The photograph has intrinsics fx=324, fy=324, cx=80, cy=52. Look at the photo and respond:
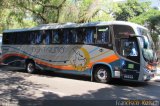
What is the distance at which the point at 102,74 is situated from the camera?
51.1 ft

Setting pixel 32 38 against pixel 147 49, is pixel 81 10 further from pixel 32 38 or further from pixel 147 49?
pixel 147 49

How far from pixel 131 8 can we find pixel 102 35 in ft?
95.1

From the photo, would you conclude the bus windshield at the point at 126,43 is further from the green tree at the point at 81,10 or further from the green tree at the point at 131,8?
the green tree at the point at 131,8

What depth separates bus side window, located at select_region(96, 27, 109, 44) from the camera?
15.3m

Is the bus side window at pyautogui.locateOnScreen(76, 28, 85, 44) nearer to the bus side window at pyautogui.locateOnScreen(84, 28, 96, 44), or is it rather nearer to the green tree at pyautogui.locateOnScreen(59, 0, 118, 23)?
the bus side window at pyautogui.locateOnScreen(84, 28, 96, 44)

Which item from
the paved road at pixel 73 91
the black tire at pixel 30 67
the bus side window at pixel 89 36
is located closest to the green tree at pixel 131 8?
the black tire at pixel 30 67

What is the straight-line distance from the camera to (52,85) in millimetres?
14391

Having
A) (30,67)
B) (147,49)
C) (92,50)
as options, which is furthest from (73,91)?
(30,67)

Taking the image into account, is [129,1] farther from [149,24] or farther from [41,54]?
[41,54]

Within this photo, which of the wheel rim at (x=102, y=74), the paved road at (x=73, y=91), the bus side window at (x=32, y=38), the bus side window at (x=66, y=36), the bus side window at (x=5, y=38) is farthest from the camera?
the bus side window at (x=5, y=38)

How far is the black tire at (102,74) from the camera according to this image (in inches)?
604

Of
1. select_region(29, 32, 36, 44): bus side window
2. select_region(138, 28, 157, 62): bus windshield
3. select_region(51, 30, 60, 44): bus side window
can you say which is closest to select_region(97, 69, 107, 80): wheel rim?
select_region(138, 28, 157, 62): bus windshield

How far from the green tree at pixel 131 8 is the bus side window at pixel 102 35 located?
2749 centimetres

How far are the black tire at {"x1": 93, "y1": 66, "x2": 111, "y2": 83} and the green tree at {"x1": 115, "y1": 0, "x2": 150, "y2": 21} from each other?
90.9 feet
